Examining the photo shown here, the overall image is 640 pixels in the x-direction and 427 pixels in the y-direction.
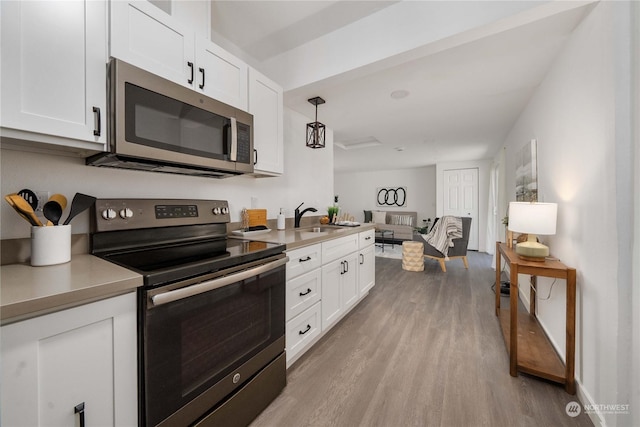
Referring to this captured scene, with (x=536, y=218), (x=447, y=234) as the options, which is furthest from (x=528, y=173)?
(x=447, y=234)

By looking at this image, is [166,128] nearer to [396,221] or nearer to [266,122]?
[266,122]

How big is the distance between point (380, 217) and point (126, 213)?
7.30m

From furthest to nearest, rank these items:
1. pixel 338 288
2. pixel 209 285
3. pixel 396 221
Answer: pixel 396 221
pixel 338 288
pixel 209 285

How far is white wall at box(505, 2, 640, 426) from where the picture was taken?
113 centimetres

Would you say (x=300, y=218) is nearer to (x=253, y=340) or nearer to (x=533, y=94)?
(x=253, y=340)

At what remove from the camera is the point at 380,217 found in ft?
26.2

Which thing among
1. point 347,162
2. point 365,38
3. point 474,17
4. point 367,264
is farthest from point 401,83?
point 347,162

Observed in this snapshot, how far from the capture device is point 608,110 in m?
1.25

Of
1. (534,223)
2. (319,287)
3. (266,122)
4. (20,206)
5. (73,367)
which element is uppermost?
(266,122)

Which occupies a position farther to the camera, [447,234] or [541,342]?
[447,234]
